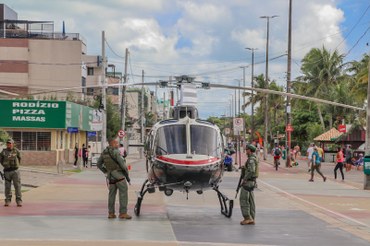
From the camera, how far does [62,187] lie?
27.0 m

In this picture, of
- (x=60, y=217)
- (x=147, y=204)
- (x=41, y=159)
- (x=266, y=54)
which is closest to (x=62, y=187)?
(x=147, y=204)

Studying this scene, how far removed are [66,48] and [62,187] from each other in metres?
52.2

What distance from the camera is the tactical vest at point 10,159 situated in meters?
18.3

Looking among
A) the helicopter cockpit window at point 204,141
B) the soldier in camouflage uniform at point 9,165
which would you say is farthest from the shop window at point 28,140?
the helicopter cockpit window at point 204,141

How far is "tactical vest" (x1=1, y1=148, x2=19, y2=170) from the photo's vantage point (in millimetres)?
18328

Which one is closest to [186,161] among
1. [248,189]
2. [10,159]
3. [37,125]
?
[248,189]

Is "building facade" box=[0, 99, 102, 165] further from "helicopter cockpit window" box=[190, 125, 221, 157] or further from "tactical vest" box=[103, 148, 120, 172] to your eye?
"tactical vest" box=[103, 148, 120, 172]

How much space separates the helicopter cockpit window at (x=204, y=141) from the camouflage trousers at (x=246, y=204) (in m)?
1.46

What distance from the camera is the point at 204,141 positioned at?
16594 mm

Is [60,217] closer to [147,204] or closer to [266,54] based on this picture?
[147,204]

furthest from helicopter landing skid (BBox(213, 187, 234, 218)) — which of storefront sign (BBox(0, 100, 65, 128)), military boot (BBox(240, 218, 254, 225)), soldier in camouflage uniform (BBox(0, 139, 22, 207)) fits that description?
storefront sign (BBox(0, 100, 65, 128))

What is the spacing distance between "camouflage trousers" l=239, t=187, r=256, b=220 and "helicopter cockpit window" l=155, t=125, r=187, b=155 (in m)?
1.76

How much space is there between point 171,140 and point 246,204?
→ 246 centimetres

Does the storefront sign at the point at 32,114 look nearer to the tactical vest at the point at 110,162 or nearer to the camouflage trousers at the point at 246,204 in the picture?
the tactical vest at the point at 110,162
